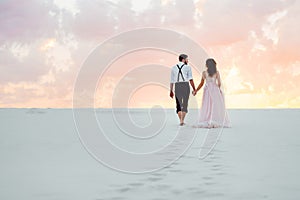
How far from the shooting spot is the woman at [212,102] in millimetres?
13578

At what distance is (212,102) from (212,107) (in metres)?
0.19

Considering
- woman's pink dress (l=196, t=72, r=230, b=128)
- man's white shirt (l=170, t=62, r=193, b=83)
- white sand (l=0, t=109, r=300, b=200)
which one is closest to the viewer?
white sand (l=0, t=109, r=300, b=200)

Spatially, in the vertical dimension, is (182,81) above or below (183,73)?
below

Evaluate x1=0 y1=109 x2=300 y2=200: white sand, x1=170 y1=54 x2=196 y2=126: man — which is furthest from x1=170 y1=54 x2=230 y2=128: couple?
x1=0 y1=109 x2=300 y2=200: white sand

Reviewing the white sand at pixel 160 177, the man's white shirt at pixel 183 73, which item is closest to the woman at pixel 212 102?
the man's white shirt at pixel 183 73

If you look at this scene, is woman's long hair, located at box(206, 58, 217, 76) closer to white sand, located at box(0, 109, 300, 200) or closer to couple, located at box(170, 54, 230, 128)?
couple, located at box(170, 54, 230, 128)

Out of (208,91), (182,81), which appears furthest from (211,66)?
(182,81)

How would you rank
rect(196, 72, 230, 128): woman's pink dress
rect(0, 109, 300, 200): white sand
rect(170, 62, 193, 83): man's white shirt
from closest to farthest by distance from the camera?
rect(0, 109, 300, 200): white sand
rect(196, 72, 230, 128): woman's pink dress
rect(170, 62, 193, 83): man's white shirt

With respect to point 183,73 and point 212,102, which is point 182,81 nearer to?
point 183,73

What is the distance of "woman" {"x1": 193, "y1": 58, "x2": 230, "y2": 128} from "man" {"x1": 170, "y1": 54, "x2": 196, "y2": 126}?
66 centimetres

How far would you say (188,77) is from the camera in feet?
46.5

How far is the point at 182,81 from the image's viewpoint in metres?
14.2

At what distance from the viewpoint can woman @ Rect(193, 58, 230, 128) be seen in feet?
44.5

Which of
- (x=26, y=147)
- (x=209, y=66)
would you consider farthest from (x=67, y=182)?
(x=209, y=66)
